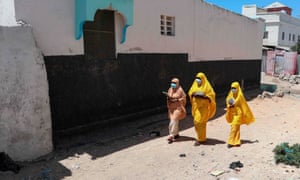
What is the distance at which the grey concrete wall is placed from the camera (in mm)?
4602

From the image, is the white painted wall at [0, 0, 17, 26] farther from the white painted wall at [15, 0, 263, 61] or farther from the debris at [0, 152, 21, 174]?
the debris at [0, 152, 21, 174]

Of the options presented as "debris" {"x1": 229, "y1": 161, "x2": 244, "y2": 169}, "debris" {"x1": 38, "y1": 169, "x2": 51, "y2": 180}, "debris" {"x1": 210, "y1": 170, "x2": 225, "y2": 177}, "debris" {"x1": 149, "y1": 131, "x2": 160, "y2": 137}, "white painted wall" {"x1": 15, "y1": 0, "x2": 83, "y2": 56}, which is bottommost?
"debris" {"x1": 38, "y1": 169, "x2": 51, "y2": 180}

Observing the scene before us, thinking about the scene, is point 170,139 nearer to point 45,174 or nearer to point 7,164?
point 45,174

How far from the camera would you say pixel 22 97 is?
189 inches

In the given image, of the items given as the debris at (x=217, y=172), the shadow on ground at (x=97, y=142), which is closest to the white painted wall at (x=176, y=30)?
the shadow on ground at (x=97, y=142)

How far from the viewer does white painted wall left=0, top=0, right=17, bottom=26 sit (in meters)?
5.22

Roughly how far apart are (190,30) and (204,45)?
3.76 ft

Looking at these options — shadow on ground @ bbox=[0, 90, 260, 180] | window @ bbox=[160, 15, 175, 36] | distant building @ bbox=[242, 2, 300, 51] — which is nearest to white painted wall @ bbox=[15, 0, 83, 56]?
shadow on ground @ bbox=[0, 90, 260, 180]

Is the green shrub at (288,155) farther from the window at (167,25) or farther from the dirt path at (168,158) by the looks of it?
the window at (167,25)

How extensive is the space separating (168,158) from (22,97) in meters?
2.98

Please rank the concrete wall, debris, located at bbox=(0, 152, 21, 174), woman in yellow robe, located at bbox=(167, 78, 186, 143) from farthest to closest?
the concrete wall → woman in yellow robe, located at bbox=(167, 78, 186, 143) → debris, located at bbox=(0, 152, 21, 174)

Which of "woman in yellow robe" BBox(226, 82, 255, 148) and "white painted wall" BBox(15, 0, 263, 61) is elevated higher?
"white painted wall" BBox(15, 0, 263, 61)

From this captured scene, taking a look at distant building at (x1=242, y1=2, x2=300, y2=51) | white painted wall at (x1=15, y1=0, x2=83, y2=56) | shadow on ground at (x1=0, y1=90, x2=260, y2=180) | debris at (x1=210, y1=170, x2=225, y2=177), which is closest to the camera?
debris at (x1=210, y1=170, x2=225, y2=177)

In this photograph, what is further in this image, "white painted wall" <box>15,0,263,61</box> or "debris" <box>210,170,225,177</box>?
"white painted wall" <box>15,0,263,61</box>
